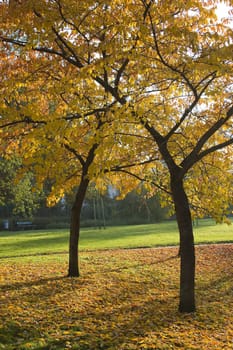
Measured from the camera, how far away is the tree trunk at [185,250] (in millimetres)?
6363

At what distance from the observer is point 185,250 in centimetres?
638

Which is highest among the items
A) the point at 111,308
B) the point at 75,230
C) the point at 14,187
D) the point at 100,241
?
the point at 14,187

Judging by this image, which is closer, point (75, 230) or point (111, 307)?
point (111, 307)

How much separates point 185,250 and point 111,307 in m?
1.73

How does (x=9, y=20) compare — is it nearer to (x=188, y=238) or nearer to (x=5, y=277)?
(x=188, y=238)

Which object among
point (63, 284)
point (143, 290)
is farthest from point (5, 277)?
point (143, 290)

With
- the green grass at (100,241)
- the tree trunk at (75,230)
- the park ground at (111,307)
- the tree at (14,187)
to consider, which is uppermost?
the tree at (14,187)

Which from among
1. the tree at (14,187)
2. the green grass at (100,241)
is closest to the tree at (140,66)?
the green grass at (100,241)

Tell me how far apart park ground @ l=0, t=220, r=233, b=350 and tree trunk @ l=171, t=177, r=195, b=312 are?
26 centimetres

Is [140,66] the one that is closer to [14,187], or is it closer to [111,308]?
[111,308]

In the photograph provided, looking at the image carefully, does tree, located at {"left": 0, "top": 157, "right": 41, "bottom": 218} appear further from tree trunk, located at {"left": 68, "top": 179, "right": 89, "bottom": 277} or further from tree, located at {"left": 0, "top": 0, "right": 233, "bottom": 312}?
tree, located at {"left": 0, "top": 0, "right": 233, "bottom": 312}

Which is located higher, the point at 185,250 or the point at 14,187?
the point at 14,187

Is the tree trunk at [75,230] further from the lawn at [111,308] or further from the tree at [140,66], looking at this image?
the tree at [140,66]

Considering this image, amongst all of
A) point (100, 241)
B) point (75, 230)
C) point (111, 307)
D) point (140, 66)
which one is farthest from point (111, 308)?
point (100, 241)
